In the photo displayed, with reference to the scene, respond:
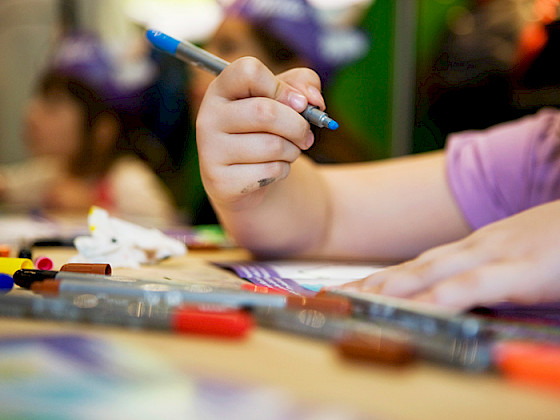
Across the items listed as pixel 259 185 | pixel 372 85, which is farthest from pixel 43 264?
pixel 372 85

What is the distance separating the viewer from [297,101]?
1.26 ft

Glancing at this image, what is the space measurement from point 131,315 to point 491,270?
166 millimetres

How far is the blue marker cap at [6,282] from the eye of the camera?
307 mm

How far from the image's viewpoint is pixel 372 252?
57 cm

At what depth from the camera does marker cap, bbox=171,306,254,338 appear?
221 millimetres

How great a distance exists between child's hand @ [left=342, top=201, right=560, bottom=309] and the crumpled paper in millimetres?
183

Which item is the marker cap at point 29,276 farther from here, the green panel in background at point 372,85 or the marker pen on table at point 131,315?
the green panel in background at point 372,85

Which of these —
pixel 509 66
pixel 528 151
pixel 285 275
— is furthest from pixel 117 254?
pixel 509 66

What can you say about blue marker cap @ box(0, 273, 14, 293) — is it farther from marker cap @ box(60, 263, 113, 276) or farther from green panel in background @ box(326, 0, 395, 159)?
green panel in background @ box(326, 0, 395, 159)

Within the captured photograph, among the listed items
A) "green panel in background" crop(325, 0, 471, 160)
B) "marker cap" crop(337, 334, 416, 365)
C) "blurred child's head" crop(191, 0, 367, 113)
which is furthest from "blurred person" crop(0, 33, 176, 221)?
"marker cap" crop(337, 334, 416, 365)

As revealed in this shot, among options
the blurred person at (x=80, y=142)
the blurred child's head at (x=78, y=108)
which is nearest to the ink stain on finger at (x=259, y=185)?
the blurred person at (x=80, y=142)

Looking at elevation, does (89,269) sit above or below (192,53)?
below

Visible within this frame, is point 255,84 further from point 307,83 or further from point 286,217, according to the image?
point 286,217

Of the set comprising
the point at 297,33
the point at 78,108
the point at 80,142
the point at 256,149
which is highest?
the point at 297,33
